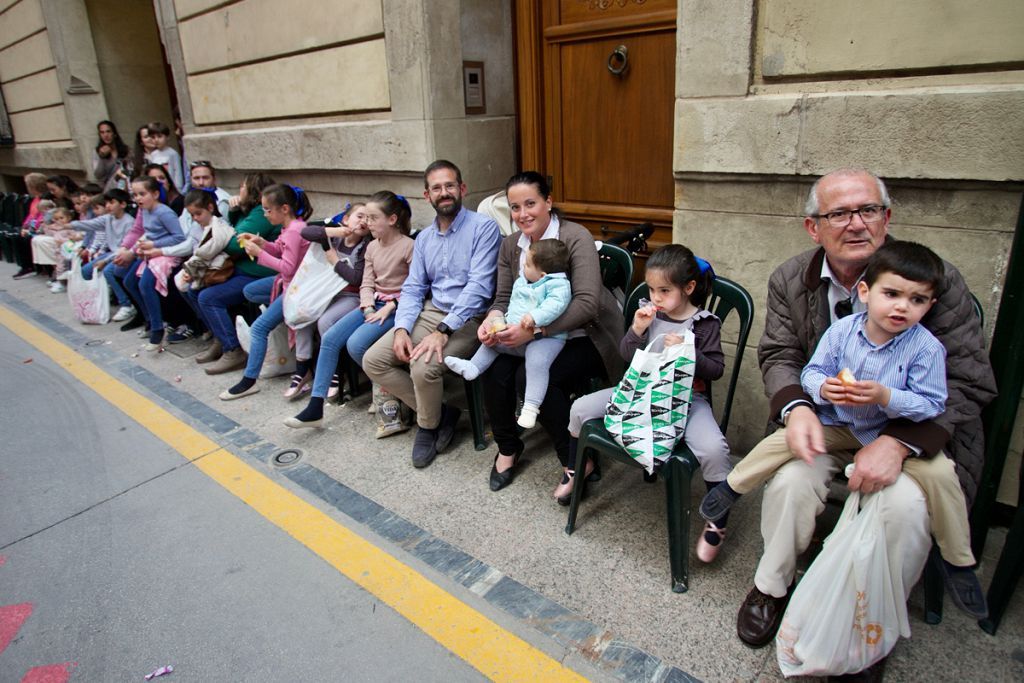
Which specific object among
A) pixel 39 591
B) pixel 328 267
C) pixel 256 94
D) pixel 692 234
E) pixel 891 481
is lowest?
pixel 39 591

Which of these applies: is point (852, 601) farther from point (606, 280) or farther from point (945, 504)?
point (606, 280)

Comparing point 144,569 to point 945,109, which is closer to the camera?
point 945,109

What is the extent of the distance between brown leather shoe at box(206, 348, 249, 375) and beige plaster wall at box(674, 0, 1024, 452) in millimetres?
3888

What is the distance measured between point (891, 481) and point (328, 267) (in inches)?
146

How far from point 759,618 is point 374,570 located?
64.0 inches

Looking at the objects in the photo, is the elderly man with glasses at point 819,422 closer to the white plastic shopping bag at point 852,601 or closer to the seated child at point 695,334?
the white plastic shopping bag at point 852,601

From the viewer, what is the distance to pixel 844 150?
2.91 meters

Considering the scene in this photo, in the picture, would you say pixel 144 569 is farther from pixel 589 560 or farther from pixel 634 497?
pixel 634 497

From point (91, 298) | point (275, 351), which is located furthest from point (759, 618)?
point (91, 298)

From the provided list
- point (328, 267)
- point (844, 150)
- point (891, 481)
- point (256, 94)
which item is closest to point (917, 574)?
point (891, 481)

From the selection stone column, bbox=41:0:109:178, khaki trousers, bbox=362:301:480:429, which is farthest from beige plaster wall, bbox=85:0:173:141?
khaki trousers, bbox=362:301:480:429

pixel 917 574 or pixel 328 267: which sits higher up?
pixel 328 267

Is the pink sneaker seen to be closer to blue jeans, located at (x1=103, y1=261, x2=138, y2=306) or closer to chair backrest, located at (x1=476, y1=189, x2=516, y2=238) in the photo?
chair backrest, located at (x1=476, y1=189, x2=516, y2=238)

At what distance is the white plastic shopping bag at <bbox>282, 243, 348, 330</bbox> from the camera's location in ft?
14.6
